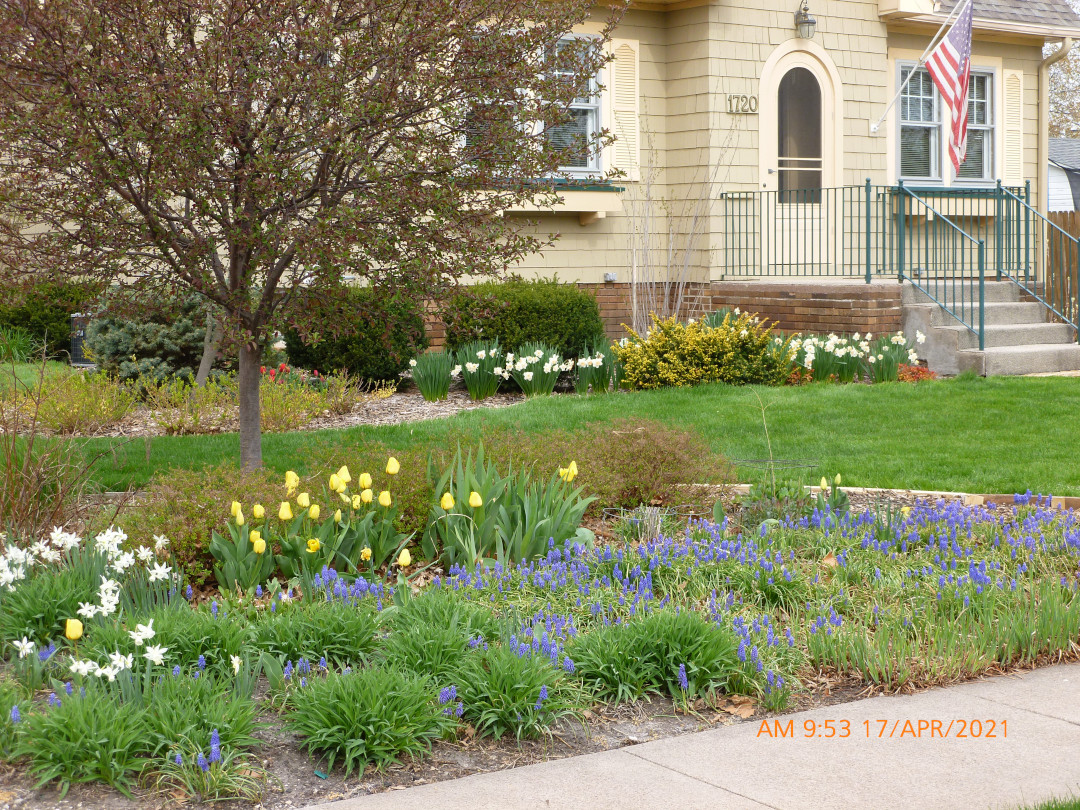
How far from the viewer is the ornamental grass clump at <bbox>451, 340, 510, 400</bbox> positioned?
10945mm

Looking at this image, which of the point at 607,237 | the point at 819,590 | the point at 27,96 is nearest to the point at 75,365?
the point at 607,237

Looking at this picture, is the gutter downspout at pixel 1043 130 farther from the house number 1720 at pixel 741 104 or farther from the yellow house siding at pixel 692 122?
the house number 1720 at pixel 741 104

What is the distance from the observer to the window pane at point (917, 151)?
15562mm

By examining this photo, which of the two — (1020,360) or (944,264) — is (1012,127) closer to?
(944,264)

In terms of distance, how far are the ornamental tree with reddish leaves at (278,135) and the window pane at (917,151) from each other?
10583 millimetres

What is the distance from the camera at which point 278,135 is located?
5.38m

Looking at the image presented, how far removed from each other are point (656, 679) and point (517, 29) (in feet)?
11.1

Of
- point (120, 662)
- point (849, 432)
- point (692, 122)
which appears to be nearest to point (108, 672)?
point (120, 662)

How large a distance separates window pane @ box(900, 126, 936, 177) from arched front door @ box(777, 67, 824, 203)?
1590mm

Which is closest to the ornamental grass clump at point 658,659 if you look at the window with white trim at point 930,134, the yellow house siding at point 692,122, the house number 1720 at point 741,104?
the yellow house siding at point 692,122

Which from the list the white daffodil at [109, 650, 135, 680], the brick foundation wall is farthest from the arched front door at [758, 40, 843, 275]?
the white daffodil at [109, 650, 135, 680]

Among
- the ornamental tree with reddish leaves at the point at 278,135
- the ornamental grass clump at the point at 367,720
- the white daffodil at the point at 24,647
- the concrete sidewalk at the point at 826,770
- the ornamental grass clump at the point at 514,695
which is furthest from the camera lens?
the ornamental tree with reddish leaves at the point at 278,135

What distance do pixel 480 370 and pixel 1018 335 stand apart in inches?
236

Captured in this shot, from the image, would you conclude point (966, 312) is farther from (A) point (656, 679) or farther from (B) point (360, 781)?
(B) point (360, 781)
